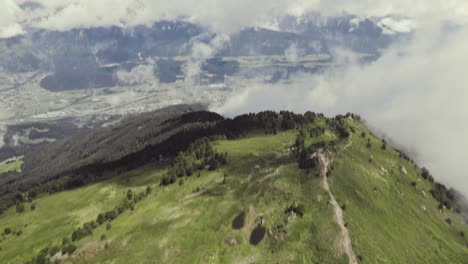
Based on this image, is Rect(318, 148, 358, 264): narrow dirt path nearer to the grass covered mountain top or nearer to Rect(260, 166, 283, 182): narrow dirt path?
the grass covered mountain top

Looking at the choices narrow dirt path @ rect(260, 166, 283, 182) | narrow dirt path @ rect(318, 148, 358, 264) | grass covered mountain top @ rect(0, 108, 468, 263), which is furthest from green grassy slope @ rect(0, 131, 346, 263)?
narrow dirt path @ rect(318, 148, 358, 264)

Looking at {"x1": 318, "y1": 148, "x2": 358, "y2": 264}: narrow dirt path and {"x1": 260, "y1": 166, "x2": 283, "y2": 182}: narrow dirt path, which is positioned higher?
{"x1": 260, "y1": 166, "x2": 283, "y2": 182}: narrow dirt path

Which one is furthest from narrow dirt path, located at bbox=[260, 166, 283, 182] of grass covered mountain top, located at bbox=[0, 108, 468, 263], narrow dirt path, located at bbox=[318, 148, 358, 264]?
narrow dirt path, located at bbox=[318, 148, 358, 264]

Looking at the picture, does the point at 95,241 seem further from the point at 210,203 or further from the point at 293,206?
the point at 293,206

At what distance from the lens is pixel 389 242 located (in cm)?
16562

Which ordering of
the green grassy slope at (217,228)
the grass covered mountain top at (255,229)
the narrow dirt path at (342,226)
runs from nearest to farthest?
1. the green grassy slope at (217,228)
2. the grass covered mountain top at (255,229)
3. the narrow dirt path at (342,226)

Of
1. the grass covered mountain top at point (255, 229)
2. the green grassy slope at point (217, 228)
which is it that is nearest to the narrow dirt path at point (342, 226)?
the grass covered mountain top at point (255, 229)

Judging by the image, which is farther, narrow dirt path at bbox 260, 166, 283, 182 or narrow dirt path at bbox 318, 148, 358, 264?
narrow dirt path at bbox 260, 166, 283, 182

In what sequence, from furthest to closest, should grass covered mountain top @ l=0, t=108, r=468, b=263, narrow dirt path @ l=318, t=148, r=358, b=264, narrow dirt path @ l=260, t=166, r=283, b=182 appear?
narrow dirt path @ l=260, t=166, r=283, b=182 → narrow dirt path @ l=318, t=148, r=358, b=264 → grass covered mountain top @ l=0, t=108, r=468, b=263

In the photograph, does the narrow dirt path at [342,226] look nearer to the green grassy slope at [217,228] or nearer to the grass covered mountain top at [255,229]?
the grass covered mountain top at [255,229]

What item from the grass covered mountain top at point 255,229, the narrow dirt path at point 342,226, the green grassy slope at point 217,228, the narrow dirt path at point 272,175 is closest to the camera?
the green grassy slope at point 217,228

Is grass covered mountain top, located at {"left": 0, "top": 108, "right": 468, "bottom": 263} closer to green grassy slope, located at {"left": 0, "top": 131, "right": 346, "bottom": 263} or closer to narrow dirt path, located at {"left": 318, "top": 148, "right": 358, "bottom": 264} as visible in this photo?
green grassy slope, located at {"left": 0, "top": 131, "right": 346, "bottom": 263}

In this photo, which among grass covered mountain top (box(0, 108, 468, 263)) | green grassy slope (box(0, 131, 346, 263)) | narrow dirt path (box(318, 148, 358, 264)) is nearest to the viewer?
green grassy slope (box(0, 131, 346, 263))

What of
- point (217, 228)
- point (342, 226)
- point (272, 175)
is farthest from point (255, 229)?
point (272, 175)
